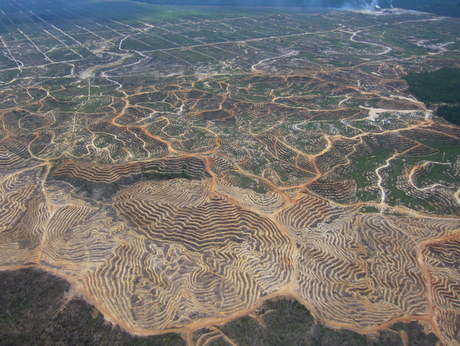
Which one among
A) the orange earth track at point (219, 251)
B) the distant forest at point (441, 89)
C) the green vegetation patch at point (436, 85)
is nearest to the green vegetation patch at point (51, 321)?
the orange earth track at point (219, 251)

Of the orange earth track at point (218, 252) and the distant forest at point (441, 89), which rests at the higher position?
the distant forest at point (441, 89)

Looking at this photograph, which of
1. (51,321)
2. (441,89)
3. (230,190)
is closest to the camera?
(51,321)

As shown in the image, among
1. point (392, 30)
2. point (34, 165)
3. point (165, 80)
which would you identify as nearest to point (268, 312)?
point (34, 165)

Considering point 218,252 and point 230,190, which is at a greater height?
point 230,190

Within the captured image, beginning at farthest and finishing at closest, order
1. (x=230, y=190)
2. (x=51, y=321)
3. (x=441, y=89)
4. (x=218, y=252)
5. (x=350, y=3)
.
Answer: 1. (x=350, y=3)
2. (x=441, y=89)
3. (x=230, y=190)
4. (x=218, y=252)
5. (x=51, y=321)

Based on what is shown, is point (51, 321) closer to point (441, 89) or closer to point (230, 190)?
point (230, 190)

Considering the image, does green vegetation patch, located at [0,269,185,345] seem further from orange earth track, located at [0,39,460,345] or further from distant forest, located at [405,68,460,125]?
distant forest, located at [405,68,460,125]

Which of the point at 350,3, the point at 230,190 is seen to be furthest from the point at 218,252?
the point at 350,3

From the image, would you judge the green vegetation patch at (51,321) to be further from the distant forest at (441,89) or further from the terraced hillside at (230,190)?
the distant forest at (441,89)
